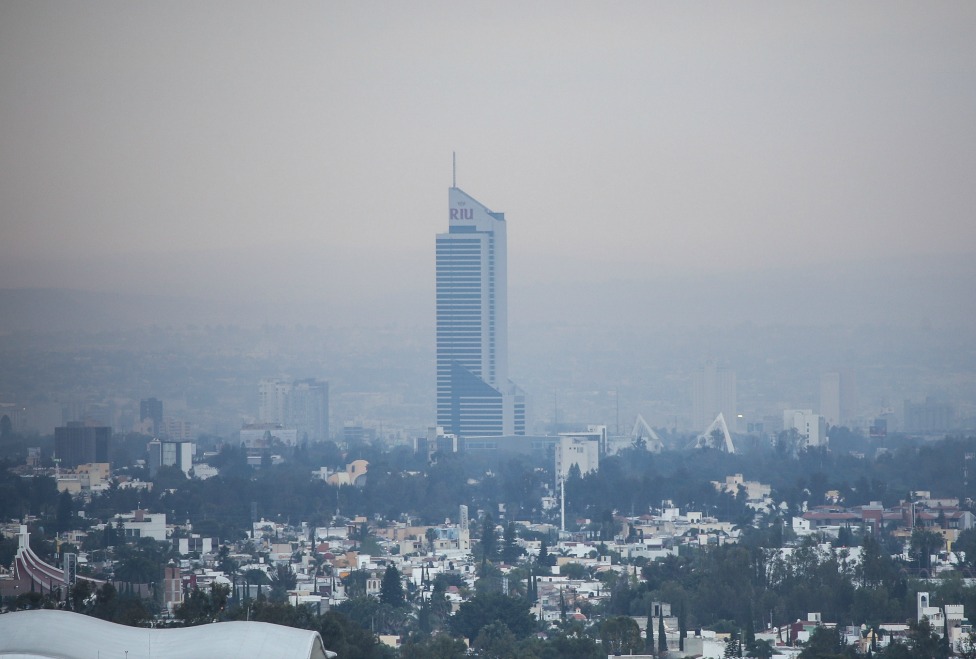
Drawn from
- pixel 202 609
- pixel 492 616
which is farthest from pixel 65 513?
pixel 202 609

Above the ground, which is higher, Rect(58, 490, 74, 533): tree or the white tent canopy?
Rect(58, 490, 74, 533): tree

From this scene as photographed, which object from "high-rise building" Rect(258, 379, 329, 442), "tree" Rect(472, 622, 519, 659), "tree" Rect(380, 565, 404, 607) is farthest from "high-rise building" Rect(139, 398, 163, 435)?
"tree" Rect(472, 622, 519, 659)

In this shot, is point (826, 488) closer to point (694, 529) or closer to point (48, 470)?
point (694, 529)

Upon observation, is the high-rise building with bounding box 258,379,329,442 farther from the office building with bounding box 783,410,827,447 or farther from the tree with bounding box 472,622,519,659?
the tree with bounding box 472,622,519,659

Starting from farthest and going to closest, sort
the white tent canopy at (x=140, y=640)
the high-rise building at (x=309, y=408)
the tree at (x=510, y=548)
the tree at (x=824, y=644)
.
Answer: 1. the high-rise building at (x=309, y=408)
2. the tree at (x=510, y=548)
3. the tree at (x=824, y=644)
4. the white tent canopy at (x=140, y=640)

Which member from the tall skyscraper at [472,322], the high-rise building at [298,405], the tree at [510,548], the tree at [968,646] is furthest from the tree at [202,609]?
the tall skyscraper at [472,322]

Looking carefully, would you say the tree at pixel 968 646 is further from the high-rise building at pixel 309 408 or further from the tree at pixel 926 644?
the high-rise building at pixel 309 408

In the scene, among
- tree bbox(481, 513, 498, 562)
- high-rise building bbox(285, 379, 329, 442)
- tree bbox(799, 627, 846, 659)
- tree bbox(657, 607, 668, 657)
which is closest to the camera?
tree bbox(799, 627, 846, 659)

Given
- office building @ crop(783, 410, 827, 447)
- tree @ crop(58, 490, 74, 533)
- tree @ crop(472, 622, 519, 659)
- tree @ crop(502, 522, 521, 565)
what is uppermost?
office building @ crop(783, 410, 827, 447)
